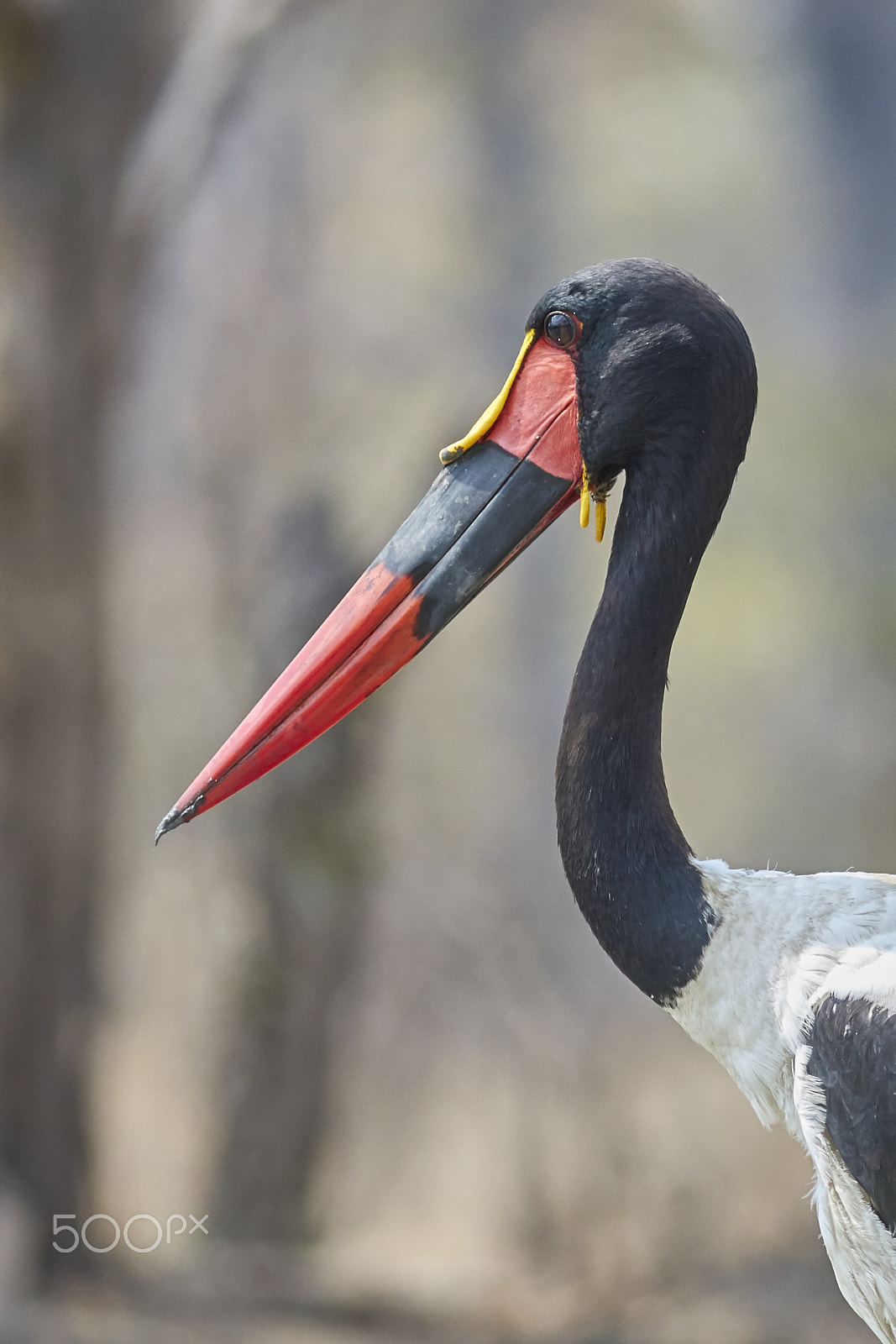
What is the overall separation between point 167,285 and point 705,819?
2.72 meters

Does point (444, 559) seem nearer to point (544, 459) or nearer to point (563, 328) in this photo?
point (544, 459)

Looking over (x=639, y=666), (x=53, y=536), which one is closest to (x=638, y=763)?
(x=639, y=666)

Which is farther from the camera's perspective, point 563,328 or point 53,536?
point 53,536

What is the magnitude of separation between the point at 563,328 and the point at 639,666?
34 cm

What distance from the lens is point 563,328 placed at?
1.29 meters

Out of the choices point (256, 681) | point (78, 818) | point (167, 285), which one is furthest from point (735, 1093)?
point (167, 285)

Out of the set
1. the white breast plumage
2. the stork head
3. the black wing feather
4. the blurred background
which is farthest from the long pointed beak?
the blurred background

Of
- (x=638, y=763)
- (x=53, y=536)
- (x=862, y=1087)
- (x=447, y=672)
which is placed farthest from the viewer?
(x=447, y=672)

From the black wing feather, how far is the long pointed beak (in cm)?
54

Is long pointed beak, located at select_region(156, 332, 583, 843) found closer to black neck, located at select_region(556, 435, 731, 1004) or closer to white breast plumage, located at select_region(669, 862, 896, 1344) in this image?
black neck, located at select_region(556, 435, 731, 1004)

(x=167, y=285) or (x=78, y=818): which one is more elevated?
(x=167, y=285)

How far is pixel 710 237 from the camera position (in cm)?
480

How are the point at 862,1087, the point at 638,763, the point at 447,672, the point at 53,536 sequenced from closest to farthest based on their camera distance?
the point at 862,1087 < the point at 638,763 < the point at 53,536 < the point at 447,672

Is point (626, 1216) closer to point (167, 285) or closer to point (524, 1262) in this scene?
point (524, 1262)
